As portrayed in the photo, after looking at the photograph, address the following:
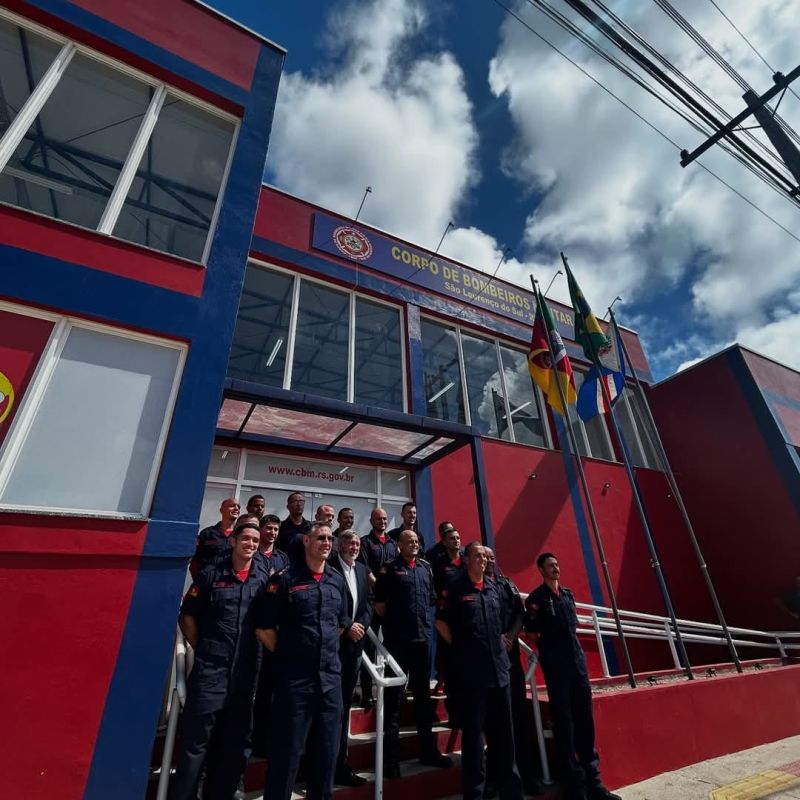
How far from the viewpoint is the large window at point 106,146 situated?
15.3ft

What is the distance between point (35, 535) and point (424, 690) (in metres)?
3.04

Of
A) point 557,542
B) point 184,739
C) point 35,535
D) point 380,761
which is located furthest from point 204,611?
point 557,542

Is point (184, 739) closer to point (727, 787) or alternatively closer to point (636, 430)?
point (727, 787)

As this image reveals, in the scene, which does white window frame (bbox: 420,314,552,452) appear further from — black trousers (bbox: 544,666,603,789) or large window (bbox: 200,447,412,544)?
black trousers (bbox: 544,666,603,789)

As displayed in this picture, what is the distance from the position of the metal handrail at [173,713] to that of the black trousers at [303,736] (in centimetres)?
63

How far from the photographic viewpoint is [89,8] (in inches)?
198

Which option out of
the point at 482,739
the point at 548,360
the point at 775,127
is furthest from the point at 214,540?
the point at 775,127

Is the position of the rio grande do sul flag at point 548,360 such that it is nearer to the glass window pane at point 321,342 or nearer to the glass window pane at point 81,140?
the glass window pane at point 321,342

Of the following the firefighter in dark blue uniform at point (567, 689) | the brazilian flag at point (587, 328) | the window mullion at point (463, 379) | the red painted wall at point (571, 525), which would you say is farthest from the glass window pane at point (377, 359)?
the firefighter in dark blue uniform at point (567, 689)

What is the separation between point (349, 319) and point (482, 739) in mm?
6418

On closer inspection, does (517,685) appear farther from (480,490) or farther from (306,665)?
(480,490)

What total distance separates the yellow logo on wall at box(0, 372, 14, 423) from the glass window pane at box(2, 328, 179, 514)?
0.17 meters

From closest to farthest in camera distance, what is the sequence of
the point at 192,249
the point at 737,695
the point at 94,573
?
the point at 94,573 → the point at 737,695 → the point at 192,249

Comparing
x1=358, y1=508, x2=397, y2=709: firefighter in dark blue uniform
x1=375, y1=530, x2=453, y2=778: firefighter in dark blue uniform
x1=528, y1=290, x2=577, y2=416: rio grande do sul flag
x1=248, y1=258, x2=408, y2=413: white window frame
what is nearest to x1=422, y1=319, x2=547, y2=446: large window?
x1=248, y1=258, x2=408, y2=413: white window frame
